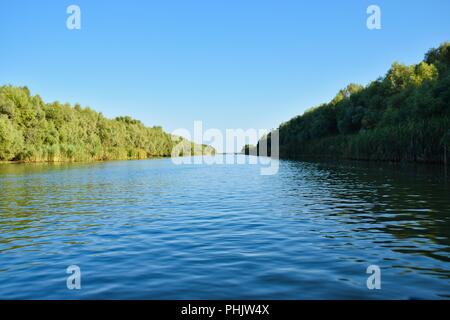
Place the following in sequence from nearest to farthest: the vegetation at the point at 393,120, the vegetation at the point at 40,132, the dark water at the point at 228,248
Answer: the dark water at the point at 228,248
the vegetation at the point at 393,120
the vegetation at the point at 40,132

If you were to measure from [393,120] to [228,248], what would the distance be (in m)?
87.4

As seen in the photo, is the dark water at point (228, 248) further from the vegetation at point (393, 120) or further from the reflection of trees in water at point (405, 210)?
the vegetation at point (393, 120)

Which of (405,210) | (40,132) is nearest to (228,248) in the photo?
(405,210)

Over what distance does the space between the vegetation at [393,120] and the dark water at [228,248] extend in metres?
43.4

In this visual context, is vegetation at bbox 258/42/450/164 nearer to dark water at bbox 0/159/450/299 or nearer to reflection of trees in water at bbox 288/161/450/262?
reflection of trees in water at bbox 288/161/450/262

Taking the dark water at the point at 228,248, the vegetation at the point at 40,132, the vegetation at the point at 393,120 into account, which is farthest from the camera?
the vegetation at the point at 40,132

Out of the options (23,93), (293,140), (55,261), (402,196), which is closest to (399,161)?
(402,196)

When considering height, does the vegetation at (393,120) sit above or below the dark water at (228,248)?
above

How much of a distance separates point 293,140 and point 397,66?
252ft

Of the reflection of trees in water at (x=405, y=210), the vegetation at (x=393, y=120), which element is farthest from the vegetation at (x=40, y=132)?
the reflection of trees in water at (x=405, y=210)

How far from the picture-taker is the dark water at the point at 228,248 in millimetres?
9992

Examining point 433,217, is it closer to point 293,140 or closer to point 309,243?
point 309,243

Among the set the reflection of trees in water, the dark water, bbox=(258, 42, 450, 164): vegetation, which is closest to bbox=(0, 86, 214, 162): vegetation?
bbox=(258, 42, 450, 164): vegetation

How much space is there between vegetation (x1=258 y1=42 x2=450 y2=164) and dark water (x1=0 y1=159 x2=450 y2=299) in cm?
4339
